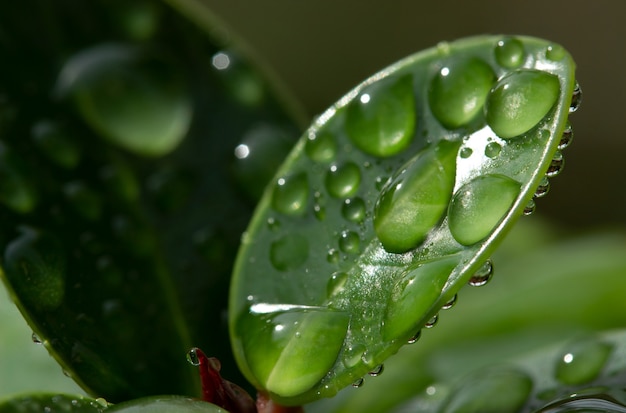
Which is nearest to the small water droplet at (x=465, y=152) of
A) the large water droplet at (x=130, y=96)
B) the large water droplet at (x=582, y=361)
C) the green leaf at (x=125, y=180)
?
the large water droplet at (x=582, y=361)

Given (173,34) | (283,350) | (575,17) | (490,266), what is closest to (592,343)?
(490,266)

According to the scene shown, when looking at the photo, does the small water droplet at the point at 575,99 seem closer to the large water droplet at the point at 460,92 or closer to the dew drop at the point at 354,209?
the large water droplet at the point at 460,92

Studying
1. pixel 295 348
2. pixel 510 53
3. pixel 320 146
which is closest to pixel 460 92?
pixel 510 53

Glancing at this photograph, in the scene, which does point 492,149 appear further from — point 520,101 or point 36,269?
point 36,269

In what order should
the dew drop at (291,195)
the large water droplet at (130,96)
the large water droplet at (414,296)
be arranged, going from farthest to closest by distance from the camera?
the large water droplet at (130,96)
the dew drop at (291,195)
the large water droplet at (414,296)

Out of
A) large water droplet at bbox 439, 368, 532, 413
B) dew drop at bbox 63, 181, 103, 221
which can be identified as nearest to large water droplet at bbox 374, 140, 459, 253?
large water droplet at bbox 439, 368, 532, 413

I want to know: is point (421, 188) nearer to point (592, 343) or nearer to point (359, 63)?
point (592, 343)
